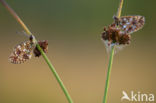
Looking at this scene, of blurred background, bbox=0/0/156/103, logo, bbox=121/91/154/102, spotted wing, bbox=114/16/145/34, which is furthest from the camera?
blurred background, bbox=0/0/156/103

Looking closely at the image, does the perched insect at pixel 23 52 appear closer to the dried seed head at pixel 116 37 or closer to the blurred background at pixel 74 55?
the dried seed head at pixel 116 37

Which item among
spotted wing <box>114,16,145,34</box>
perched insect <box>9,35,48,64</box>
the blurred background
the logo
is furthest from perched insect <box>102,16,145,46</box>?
the blurred background

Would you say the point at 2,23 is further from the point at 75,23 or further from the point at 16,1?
the point at 75,23

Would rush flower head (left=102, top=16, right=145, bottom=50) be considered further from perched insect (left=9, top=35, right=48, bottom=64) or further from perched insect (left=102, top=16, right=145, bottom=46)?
perched insect (left=9, top=35, right=48, bottom=64)

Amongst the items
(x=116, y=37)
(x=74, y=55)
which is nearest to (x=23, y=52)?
(x=116, y=37)

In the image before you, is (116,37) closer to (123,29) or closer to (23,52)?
(123,29)

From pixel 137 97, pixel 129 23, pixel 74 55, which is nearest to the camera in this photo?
pixel 129 23
